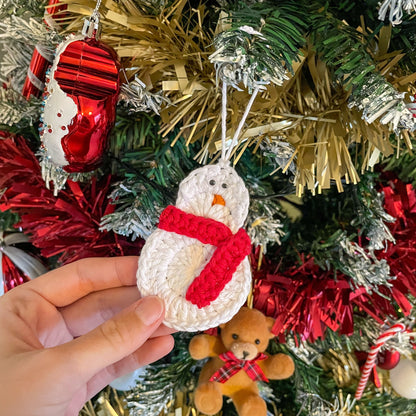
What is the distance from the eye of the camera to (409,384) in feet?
2.10

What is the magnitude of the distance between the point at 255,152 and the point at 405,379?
461 mm

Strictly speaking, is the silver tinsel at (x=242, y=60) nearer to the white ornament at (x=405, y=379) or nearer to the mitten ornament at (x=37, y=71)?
the mitten ornament at (x=37, y=71)

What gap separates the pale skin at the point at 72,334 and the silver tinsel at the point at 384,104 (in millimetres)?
297

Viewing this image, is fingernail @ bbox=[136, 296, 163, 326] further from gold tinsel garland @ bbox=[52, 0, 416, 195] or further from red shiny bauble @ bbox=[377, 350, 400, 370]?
red shiny bauble @ bbox=[377, 350, 400, 370]

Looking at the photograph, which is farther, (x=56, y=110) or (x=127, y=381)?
(x=127, y=381)

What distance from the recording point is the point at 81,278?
53cm

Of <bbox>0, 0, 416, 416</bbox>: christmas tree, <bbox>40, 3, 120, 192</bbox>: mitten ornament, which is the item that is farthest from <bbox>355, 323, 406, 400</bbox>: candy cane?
<bbox>40, 3, 120, 192</bbox>: mitten ornament

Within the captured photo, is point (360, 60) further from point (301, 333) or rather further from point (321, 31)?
point (301, 333)

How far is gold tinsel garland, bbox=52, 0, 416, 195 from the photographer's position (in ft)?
1.48

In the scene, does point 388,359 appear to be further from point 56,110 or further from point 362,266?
point 56,110

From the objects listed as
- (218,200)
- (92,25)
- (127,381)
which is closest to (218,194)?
(218,200)

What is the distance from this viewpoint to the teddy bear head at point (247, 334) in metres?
0.53

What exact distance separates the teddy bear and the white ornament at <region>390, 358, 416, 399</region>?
22cm

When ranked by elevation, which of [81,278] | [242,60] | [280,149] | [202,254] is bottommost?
[81,278]
